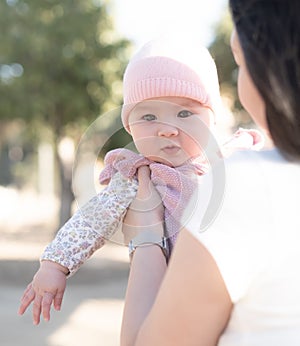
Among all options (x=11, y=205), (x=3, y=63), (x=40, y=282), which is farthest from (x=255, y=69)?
(x=11, y=205)

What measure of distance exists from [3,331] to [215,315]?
4.74m

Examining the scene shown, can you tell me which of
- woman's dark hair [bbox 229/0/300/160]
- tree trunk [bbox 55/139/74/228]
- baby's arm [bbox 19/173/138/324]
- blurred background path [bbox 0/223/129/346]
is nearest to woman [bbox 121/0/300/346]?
woman's dark hair [bbox 229/0/300/160]

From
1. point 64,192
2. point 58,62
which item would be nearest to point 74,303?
point 64,192

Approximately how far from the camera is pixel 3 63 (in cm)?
834

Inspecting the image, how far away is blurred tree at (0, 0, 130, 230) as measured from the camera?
27.1 ft

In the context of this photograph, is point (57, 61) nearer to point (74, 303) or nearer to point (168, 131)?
point (74, 303)

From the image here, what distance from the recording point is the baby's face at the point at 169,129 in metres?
1.39

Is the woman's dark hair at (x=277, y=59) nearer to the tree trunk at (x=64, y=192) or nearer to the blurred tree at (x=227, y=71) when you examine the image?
the tree trunk at (x=64, y=192)

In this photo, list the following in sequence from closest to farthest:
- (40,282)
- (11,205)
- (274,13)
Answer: (274,13)
(40,282)
(11,205)

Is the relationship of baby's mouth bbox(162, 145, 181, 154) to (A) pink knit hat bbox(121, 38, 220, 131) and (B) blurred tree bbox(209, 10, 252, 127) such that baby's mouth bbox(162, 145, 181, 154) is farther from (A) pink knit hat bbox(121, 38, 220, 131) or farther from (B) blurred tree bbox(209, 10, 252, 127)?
(B) blurred tree bbox(209, 10, 252, 127)

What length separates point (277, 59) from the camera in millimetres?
796

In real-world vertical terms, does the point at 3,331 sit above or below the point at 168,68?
below

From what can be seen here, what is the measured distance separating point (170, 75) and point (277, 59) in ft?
2.09

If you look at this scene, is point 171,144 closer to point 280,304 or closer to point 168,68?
point 168,68
